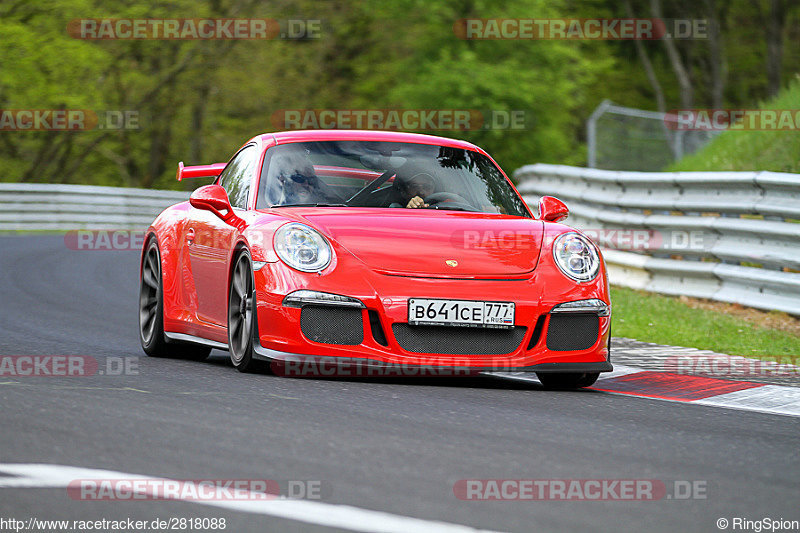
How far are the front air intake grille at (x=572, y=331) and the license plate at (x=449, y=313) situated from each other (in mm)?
334

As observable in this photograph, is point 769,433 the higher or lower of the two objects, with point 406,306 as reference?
lower

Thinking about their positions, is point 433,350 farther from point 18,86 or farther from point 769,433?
point 18,86

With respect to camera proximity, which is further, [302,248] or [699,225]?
[699,225]

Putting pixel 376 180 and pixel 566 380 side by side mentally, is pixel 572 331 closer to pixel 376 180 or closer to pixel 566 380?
pixel 566 380

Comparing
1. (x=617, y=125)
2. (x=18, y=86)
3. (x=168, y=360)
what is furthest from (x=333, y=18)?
(x=168, y=360)

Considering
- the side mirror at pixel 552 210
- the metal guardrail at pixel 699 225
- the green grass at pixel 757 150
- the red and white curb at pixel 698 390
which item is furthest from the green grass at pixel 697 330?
the green grass at pixel 757 150

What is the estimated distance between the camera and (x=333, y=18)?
4722 centimetres

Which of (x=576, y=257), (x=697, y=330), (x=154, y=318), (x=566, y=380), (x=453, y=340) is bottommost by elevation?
(x=697, y=330)

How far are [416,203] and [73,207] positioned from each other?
2311 cm

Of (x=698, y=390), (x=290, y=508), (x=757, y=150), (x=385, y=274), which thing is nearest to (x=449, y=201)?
(x=385, y=274)

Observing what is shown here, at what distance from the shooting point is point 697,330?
33.6ft

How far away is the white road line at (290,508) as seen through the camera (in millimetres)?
3799

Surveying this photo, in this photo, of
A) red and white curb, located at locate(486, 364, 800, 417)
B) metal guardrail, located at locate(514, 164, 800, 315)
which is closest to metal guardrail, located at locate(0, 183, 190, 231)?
metal guardrail, located at locate(514, 164, 800, 315)

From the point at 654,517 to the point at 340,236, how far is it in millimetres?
3318
